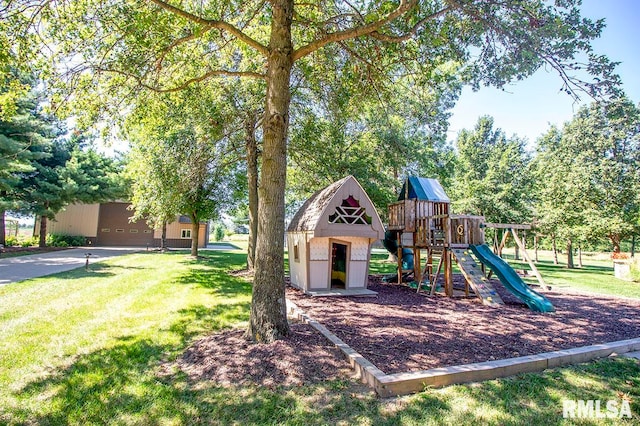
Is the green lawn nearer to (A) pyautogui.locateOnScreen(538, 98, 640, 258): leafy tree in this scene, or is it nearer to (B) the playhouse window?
(B) the playhouse window

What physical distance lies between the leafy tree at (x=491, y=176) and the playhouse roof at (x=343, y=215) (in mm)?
17606

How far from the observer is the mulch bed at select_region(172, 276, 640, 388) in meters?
4.26

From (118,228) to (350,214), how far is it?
31.0 meters

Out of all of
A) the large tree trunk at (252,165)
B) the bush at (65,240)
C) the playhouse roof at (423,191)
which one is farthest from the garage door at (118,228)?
the playhouse roof at (423,191)

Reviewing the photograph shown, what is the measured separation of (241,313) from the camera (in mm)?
7219

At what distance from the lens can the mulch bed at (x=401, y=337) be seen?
426 centimetres

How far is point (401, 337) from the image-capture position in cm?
554

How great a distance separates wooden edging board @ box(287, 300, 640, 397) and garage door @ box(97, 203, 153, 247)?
109ft

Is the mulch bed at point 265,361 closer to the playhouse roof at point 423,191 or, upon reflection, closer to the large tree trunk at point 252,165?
the playhouse roof at point 423,191

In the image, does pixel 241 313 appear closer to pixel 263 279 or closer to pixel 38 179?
pixel 263 279

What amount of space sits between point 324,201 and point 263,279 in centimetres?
505

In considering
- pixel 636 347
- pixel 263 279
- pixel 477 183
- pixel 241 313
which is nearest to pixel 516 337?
pixel 636 347

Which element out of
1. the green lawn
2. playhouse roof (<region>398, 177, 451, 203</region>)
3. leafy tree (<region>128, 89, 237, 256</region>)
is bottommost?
the green lawn

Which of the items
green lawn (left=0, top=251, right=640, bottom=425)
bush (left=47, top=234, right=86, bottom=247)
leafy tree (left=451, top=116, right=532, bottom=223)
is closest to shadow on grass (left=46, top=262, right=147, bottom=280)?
green lawn (left=0, top=251, right=640, bottom=425)
